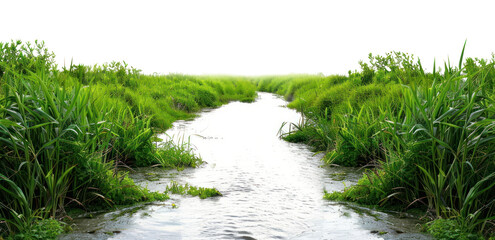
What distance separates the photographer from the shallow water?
4598 mm

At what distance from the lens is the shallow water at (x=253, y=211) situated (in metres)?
4.60

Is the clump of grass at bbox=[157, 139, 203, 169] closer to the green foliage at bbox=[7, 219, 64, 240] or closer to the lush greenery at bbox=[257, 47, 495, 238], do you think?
the lush greenery at bbox=[257, 47, 495, 238]

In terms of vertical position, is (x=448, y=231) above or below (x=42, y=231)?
above

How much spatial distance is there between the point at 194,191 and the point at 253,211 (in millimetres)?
1126

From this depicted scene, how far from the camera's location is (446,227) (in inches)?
171

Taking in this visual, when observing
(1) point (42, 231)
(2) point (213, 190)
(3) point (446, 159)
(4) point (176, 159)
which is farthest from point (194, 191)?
(3) point (446, 159)

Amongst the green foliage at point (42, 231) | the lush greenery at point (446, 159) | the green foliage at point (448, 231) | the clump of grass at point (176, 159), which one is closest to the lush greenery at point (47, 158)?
the green foliage at point (42, 231)

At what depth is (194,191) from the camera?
6.15m

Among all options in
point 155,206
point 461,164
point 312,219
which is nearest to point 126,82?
point 155,206

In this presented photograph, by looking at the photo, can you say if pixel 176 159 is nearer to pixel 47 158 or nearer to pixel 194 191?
pixel 194 191

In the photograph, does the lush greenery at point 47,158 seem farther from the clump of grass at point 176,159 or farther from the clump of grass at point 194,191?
the clump of grass at point 176,159

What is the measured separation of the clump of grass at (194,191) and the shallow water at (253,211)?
0.13 m

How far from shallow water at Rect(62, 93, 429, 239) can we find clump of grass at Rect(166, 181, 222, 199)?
13cm

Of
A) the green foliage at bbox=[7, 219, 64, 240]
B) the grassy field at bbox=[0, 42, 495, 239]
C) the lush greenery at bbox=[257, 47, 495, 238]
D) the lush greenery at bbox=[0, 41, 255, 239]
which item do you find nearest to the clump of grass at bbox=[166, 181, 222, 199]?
the grassy field at bbox=[0, 42, 495, 239]
